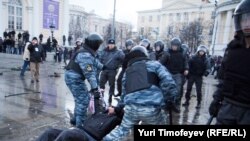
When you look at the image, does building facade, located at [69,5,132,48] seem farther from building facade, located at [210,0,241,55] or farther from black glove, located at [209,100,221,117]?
black glove, located at [209,100,221,117]

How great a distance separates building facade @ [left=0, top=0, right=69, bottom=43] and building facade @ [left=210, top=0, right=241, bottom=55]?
21934mm

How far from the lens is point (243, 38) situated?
9.08 feet

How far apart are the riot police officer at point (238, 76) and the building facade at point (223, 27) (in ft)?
123

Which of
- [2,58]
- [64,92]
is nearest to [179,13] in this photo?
[2,58]

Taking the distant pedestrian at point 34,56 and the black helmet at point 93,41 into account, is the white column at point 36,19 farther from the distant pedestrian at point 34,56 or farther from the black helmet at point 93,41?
the black helmet at point 93,41

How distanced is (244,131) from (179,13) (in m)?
83.9

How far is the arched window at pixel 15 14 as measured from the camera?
27.7 meters

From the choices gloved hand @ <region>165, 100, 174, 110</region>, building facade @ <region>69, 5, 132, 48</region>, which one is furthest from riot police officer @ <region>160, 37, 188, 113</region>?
building facade @ <region>69, 5, 132, 48</region>

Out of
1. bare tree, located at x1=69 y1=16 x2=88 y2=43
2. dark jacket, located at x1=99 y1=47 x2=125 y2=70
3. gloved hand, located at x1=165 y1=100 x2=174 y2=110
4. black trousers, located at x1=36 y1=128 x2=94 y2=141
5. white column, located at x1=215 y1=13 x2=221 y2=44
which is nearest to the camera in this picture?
black trousers, located at x1=36 y1=128 x2=94 y2=141

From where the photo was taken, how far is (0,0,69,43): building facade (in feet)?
89.1

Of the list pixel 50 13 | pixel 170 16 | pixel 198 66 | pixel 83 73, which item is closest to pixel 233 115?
pixel 83 73

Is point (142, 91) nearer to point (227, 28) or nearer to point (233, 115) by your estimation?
point (233, 115)

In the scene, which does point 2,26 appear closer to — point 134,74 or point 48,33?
point 48,33

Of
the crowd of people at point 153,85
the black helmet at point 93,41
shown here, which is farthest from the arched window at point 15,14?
the black helmet at point 93,41
